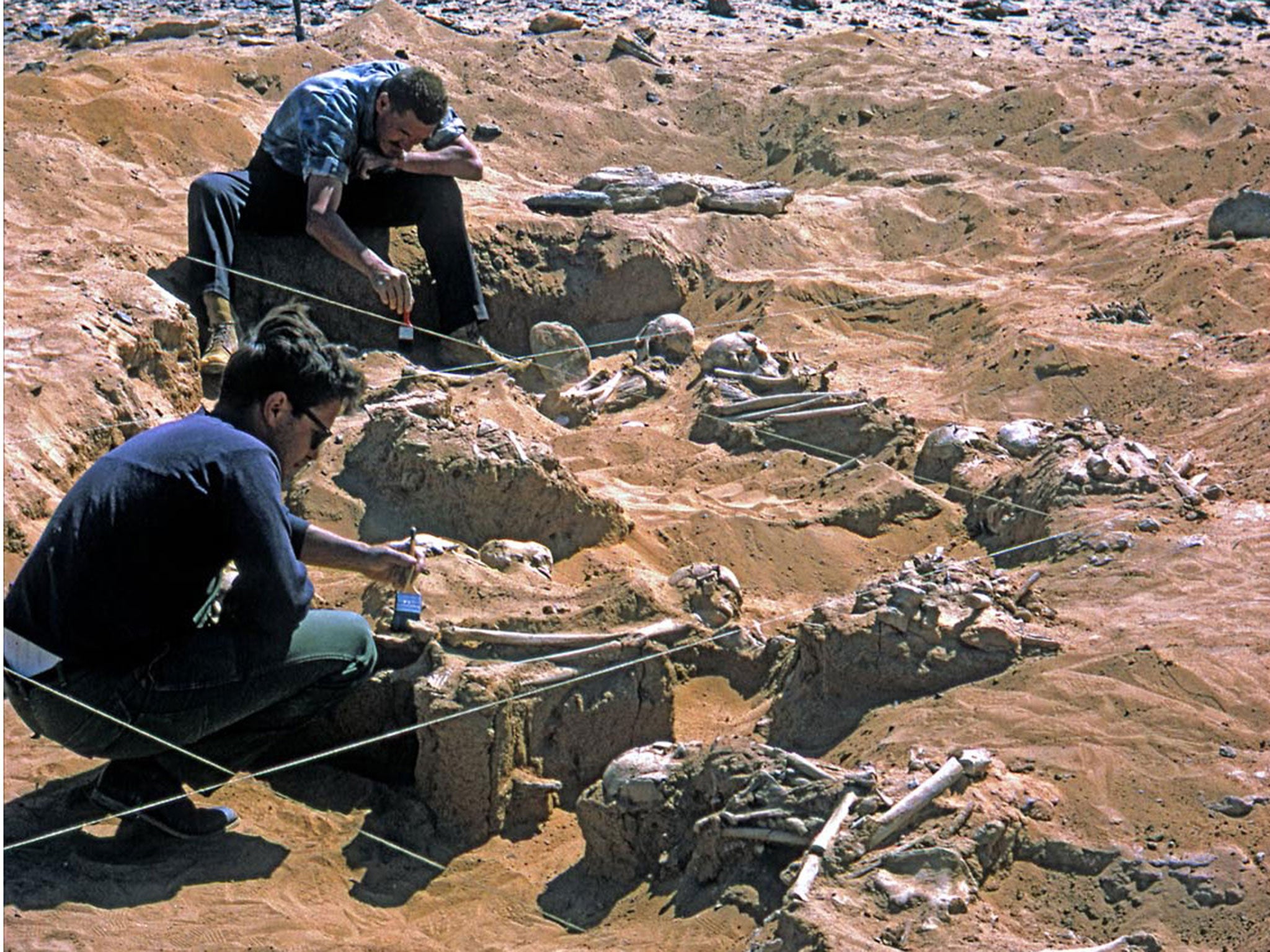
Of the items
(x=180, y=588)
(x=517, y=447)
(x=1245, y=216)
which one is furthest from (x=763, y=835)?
(x=1245, y=216)

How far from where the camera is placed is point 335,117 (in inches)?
297

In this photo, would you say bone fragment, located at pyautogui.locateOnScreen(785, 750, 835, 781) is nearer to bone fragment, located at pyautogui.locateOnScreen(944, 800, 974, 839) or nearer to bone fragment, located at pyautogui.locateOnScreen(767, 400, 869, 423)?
bone fragment, located at pyautogui.locateOnScreen(944, 800, 974, 839)

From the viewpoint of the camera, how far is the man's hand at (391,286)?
743cm

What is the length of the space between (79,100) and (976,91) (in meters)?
6.42

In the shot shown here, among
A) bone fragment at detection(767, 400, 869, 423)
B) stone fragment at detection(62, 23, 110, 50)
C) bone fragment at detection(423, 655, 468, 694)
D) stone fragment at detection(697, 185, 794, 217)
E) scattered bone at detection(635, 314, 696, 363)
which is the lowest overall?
scattered bone at detection(635, 314, 696, 363)

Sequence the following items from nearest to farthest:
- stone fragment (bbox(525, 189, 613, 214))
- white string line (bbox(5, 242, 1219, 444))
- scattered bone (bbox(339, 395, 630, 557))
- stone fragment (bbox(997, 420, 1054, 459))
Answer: scattered bone (bbox(339, 395, 630, 557)) → white string line (bbox(5, 242, 1219, 444)) → stone fragment (bbox(997, 420, 1054, 459)) → stone fragment (bbox(525, 189, 613, 214))

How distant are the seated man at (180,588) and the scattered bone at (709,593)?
175cm

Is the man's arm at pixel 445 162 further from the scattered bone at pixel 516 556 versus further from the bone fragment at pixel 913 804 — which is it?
the bone fragment at pixel 913 804

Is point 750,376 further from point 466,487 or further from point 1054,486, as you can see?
point 466,487

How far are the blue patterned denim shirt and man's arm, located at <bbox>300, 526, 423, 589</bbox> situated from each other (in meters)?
3.14

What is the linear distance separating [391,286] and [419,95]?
83cm

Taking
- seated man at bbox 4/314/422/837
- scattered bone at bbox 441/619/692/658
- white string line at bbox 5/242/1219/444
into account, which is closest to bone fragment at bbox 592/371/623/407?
white string line at bbox 5/242/1219/444

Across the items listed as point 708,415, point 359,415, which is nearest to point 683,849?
point 359,415

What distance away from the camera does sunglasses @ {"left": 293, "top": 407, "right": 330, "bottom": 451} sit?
4.44m
